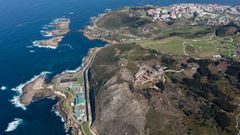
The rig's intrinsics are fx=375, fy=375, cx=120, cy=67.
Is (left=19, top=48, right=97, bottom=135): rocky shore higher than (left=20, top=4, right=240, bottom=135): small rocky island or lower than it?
lower

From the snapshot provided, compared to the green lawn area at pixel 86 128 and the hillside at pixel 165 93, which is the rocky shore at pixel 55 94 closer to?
the green lawn area at pixel 86 128

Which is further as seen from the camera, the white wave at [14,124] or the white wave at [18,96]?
the white wave at [18,96]

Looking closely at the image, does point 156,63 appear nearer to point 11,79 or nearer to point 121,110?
point 121,110

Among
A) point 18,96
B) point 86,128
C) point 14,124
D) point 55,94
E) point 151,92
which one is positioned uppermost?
point 151,92

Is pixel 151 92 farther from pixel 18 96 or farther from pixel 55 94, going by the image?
pixel 18 96

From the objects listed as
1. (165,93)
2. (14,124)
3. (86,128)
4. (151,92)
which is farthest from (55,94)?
(165,93)

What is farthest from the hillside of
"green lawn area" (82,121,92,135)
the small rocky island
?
"green lawn area" (82,121,92,135)

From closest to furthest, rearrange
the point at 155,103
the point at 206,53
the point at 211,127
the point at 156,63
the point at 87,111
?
the point at 211,127 < the point at 155,103 < the point at 87,111 < the point at 156,63 < the point at 206,53

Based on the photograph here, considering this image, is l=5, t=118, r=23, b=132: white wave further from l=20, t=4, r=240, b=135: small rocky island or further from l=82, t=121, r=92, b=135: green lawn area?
l=82, t=121, r=92, b=135: green lawn area

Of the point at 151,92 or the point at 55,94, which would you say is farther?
the point at 55,94

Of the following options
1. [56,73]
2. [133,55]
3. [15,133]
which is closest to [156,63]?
[133,55]

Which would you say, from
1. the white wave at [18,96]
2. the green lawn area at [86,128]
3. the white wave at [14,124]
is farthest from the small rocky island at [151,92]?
the white wave at [14,124]
